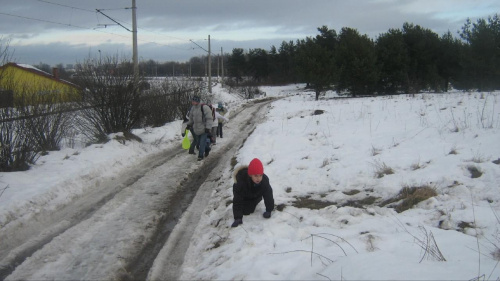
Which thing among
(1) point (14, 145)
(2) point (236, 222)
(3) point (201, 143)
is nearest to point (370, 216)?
(2) point (236, 222)

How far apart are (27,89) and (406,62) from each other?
3393 cm

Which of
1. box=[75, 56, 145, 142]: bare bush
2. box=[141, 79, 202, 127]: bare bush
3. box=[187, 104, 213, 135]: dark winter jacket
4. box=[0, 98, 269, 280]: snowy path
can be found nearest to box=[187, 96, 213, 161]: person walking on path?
box=[187, 104, 213, 135]: dark winter jacket

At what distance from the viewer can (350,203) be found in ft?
19.1

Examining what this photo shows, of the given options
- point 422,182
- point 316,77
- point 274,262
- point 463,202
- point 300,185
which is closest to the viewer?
point 274,262

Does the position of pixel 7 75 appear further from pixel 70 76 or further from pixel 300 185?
pixel 300 185

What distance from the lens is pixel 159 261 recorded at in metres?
4.52

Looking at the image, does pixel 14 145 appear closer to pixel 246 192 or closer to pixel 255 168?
pixel 246 192

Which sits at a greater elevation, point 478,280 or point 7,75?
point 7,75

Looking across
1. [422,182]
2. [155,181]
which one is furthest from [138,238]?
[422,182]

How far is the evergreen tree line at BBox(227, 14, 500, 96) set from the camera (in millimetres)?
29812

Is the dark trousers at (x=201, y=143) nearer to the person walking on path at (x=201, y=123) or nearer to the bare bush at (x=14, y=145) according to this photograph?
the person walking on path at (x=201, y=123)

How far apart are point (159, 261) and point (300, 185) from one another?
338cm

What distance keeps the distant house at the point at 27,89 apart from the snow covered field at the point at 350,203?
167cm

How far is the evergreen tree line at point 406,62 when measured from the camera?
97.8ft
